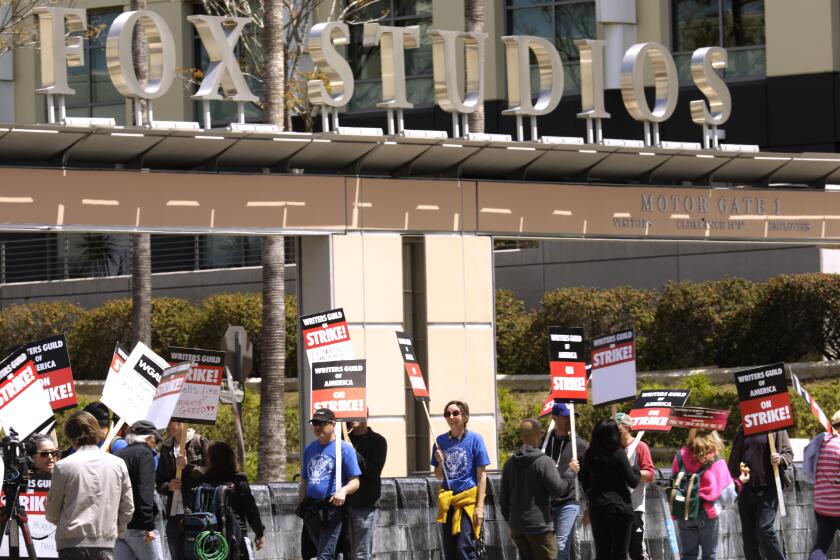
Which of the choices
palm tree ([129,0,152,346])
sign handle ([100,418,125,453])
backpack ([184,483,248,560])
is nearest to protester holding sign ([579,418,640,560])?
backpack ([184,483,248,560])

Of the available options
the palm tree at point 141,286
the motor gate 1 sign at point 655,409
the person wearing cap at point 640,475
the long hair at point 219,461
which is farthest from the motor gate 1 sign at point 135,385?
the palm tree at point 141,286

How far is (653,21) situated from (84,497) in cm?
2604

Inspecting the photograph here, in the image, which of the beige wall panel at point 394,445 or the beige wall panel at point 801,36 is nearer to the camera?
the beige wall panel at point 394,445

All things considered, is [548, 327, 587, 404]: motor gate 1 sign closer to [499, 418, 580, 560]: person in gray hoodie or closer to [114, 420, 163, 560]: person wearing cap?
[499, 418, 580, 560]: person in gray hoodie

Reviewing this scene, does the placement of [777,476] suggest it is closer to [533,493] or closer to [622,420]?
[622,420]

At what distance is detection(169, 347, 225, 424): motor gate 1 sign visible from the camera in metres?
14.2

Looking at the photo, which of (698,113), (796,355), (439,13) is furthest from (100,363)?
(698,113)

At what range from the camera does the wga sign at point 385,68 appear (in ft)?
55.2

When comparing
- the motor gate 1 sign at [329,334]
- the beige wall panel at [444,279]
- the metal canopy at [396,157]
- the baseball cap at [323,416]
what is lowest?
the baseball cap at [323,416]

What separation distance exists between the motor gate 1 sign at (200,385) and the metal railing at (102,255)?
77.5 feet

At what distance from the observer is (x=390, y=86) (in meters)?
18.1

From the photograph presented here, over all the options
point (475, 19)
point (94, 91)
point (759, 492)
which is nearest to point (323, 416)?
point (759, 492)

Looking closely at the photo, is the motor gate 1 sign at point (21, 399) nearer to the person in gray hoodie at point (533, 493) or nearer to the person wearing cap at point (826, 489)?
the person in gray hoodie at point (533, 493)

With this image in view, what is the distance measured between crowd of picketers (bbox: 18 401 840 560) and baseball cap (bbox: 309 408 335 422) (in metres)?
0.02
